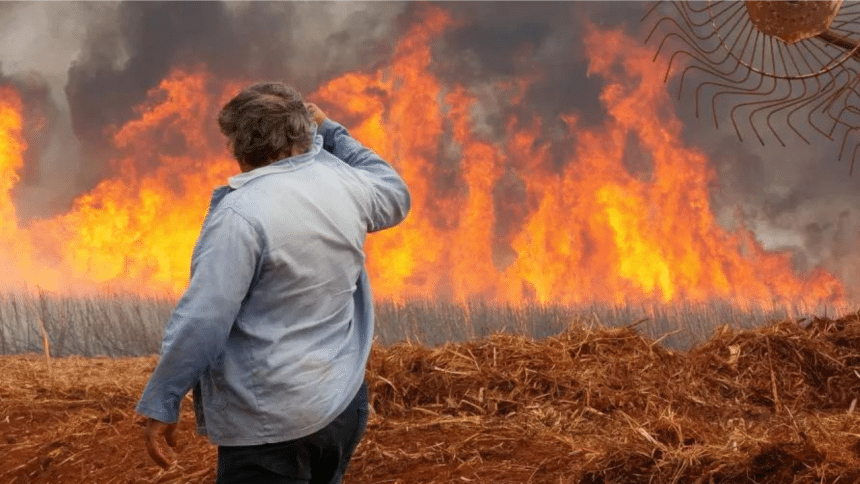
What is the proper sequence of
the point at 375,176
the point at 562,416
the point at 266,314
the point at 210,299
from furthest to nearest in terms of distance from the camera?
the point at 562,416
the point at 375,176
the point at 266,314
the point at 210,299

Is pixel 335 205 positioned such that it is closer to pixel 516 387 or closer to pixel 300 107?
pixel 300 107

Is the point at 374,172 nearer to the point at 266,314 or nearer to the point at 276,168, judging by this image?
the point at 276,168

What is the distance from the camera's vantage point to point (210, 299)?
2.31 metres

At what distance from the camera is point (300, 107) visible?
2.52 m

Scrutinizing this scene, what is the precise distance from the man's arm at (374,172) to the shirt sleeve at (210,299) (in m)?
0.50

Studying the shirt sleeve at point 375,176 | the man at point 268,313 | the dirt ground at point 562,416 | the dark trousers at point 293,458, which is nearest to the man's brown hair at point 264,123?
the man at point 268,313

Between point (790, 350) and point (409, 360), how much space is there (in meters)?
3.09

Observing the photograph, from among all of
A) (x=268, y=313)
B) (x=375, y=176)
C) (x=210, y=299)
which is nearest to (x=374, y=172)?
(x=375, y=176)

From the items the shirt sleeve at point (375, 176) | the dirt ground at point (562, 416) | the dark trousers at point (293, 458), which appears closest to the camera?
the dark trousers at point (293, 458)

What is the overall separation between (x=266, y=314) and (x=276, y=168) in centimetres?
38

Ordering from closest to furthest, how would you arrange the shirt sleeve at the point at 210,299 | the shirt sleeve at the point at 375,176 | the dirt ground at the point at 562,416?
the shirt sleeve at the point at 210,299, the shirt sleeve at the point at 375,176, the dirt ground at the point at 562,416

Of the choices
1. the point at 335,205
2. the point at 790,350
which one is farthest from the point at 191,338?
the point at 790,350

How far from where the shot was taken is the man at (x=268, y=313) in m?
2.34

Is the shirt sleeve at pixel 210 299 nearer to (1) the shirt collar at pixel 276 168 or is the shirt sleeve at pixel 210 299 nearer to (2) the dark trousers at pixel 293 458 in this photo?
(1) the shirt collar at pixel 276 168
